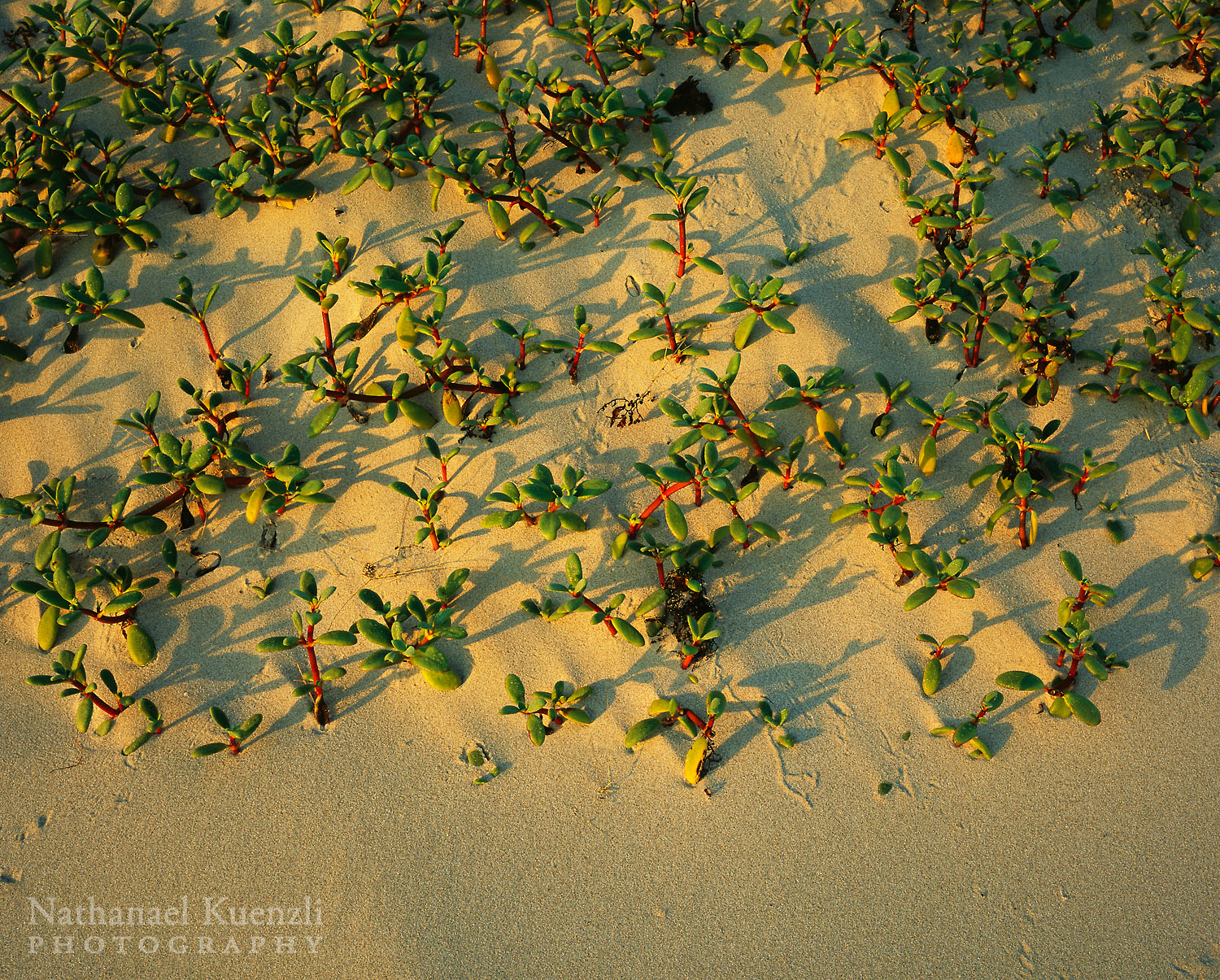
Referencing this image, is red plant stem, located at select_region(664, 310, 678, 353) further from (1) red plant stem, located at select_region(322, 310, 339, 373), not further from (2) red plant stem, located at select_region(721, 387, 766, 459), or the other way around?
(1) red plant stem, located at select_region(322, 310, 339, 373)

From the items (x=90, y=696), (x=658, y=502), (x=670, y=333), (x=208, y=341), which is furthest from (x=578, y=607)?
(x=208, y=341)

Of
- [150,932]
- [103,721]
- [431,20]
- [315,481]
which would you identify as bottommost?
[150,932]

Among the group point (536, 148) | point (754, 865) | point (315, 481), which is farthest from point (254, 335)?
point (754, 865)

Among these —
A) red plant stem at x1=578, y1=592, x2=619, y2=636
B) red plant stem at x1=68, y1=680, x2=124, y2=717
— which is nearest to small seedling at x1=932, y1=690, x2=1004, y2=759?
red plant stem at x1=578, y1=592, x2=619, y2=636

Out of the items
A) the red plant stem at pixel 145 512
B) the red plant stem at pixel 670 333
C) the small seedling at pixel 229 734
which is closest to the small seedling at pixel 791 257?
the red plant stem at pixel 670 333

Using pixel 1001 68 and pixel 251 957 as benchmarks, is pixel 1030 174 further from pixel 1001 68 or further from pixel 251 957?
pixel 251 957
